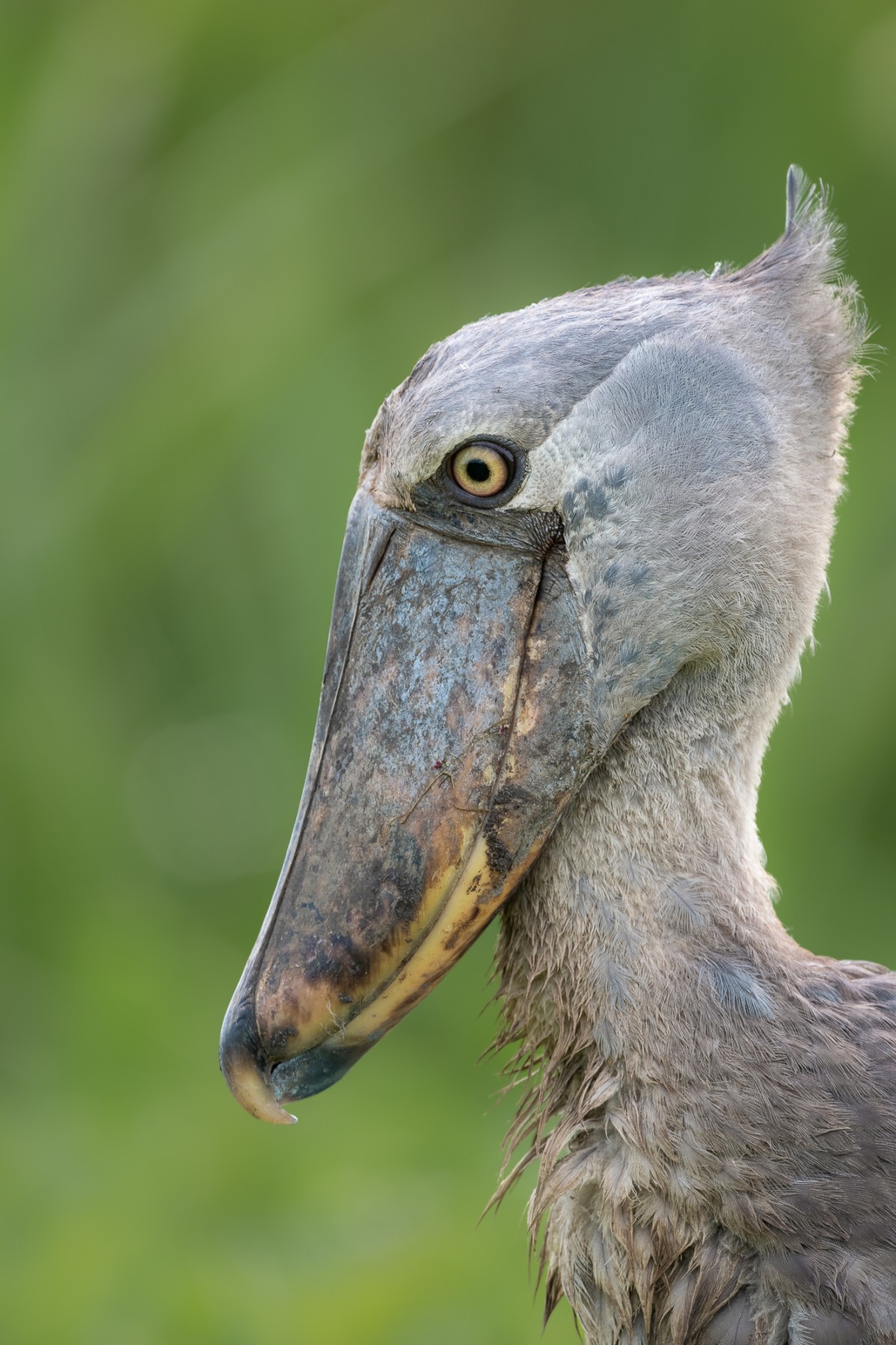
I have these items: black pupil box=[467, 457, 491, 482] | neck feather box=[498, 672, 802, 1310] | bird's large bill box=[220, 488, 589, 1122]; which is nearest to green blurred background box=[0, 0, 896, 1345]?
neck feather box=[498, 672, 802, 1310]

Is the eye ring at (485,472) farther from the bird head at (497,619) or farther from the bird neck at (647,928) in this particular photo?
the bird neck at (647,928)

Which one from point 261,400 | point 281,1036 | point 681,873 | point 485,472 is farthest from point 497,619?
point 261,400

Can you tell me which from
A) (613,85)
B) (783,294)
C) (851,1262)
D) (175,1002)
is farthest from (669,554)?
(613,85)

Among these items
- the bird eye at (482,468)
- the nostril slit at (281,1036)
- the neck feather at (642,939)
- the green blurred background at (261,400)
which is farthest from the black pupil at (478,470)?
the green blurred background at (261,400)

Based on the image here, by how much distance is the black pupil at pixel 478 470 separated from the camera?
1.55 m

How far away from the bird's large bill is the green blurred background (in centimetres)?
222

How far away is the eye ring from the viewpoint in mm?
1545

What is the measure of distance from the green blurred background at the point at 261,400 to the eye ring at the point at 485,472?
232 cm

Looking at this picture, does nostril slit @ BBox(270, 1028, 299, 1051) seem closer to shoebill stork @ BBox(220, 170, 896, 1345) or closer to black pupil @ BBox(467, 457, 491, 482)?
shoebill stork @ BBox(220, 170, 896, 1345)

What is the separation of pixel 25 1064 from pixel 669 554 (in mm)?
A: 3024

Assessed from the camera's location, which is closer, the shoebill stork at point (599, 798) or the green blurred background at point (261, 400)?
the shoebill stork at point (599, 798)

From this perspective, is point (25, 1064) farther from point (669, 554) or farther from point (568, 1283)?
point (669, 554)

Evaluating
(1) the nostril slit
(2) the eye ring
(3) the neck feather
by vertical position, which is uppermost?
(2) the eye ring

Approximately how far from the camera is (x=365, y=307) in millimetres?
4176
